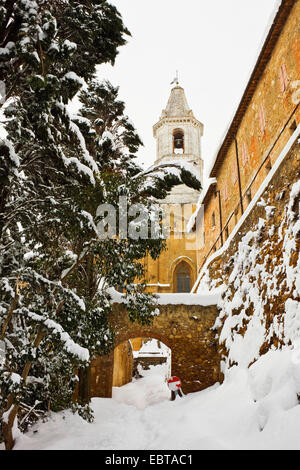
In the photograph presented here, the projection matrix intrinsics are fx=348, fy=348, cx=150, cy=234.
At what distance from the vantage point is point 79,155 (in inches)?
267

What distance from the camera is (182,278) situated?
84.2 ft

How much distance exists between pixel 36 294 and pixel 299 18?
9083 mm

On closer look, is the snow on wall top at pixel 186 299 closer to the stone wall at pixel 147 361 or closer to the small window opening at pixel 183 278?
the stone wall at pixel 147 361

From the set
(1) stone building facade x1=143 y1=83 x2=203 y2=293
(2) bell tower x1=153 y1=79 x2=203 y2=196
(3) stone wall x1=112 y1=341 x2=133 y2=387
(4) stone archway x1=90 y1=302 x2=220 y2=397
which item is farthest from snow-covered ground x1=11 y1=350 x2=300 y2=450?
(2) bell tower x1=153 y1=79 x2=203 y2=196

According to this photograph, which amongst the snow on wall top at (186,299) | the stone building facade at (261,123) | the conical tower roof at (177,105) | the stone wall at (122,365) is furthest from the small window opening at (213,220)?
the conical tower roof at (177,105)

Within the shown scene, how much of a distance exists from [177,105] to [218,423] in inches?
1238

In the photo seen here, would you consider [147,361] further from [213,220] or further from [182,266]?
[213,220]

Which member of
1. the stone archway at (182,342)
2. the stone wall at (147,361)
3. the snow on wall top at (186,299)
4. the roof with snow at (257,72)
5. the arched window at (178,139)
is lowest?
the stone wall at (147,361)

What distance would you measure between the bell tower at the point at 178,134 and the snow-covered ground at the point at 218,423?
24444 millimetres

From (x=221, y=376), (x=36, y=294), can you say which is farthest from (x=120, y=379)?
(x=36, y=294)

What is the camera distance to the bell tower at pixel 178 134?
102ft

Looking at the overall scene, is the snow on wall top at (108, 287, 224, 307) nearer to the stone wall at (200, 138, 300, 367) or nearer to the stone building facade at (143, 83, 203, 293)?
the stone wall at (200, 138, 300, 367)

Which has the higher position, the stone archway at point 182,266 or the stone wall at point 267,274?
the stone archway at point 182,266
